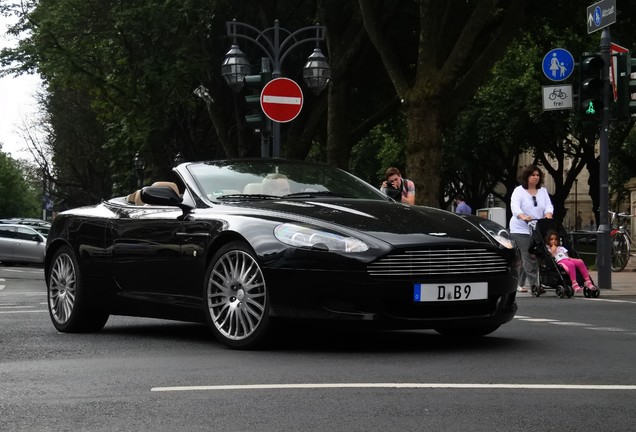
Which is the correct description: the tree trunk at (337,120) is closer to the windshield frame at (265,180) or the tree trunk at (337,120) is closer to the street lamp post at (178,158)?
the street lamp post at (178,158)

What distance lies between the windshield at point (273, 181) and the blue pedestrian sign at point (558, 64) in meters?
9.08

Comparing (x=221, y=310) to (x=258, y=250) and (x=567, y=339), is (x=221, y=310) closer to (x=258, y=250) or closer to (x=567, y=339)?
(x=258, y=250)

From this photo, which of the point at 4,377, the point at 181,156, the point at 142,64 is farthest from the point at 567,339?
the point at 181,156

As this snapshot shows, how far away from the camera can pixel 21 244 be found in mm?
38250

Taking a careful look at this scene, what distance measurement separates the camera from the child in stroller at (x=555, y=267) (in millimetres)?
16266

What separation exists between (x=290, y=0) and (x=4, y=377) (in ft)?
84.3

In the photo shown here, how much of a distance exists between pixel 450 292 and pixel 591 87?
384 inches

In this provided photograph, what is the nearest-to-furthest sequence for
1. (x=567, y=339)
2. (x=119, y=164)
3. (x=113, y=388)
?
(x=113, y=388) → (x=567, y=339) → (x=119, y=164)

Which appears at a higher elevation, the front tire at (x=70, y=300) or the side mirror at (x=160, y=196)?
the side mirror at (x=160, y=196)

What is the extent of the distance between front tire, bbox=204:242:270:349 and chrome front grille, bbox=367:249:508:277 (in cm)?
83

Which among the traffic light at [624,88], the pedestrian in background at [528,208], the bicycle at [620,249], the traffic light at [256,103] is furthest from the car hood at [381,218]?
the bicycle at [620,249]

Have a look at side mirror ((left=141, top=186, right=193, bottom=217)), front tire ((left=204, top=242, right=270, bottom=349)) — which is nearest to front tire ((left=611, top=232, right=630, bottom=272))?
side mirror ((left=141, top=186, right=193, bottom=217))

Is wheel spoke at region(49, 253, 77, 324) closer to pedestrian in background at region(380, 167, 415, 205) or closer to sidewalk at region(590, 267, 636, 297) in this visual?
pedestrian in background at region(380, 167, 415, 205)

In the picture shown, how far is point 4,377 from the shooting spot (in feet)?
24.3
